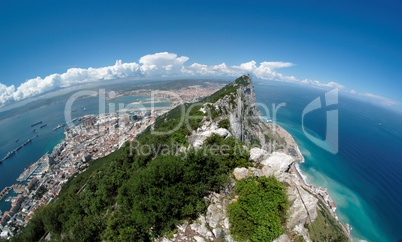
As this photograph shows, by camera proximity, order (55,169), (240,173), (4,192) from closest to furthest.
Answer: (240,173) < (4,192) < (55,169)

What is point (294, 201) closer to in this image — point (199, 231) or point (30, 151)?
point (199, 231)

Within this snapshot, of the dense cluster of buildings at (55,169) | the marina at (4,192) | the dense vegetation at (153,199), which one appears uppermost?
the dense vegetation at (153,199)

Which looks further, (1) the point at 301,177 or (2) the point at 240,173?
(1) the point at 301,177

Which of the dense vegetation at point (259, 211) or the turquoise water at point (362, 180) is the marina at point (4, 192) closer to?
the dense vegetation at point (259, 211)

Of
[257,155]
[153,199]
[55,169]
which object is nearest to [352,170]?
[257,155]

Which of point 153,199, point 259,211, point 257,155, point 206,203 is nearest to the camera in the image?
point 259,211

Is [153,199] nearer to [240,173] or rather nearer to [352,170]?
[240,173]

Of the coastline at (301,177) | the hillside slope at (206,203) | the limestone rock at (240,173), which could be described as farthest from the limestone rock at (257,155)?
the coastline at (301,177)
